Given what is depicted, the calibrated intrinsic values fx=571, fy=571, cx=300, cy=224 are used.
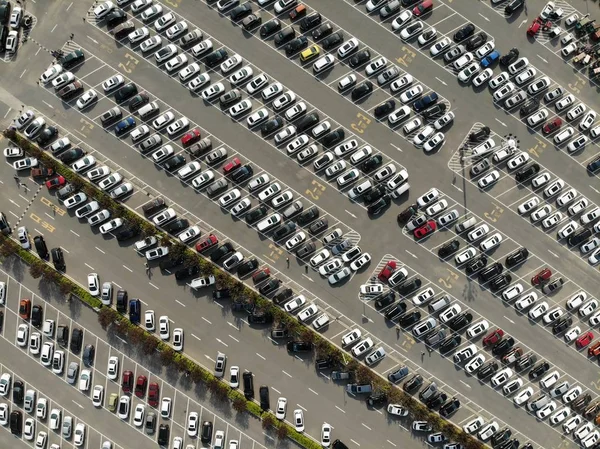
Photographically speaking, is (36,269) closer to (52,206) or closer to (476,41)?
(52,206)

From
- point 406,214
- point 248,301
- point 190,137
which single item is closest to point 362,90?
point 406,214

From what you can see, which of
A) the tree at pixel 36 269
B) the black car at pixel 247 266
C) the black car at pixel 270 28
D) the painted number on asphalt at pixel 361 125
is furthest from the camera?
the painted number on asphalt at pixel 361 125

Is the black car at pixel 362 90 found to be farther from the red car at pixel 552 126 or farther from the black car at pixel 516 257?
the black car at pixel 516 257

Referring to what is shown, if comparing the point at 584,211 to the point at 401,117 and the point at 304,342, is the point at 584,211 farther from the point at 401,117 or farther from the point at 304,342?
the point at 304,342

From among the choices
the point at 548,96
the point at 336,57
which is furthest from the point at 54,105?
the point at 548,96

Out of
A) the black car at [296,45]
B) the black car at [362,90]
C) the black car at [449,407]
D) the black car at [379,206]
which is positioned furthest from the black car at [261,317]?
the black car at [296,45]
